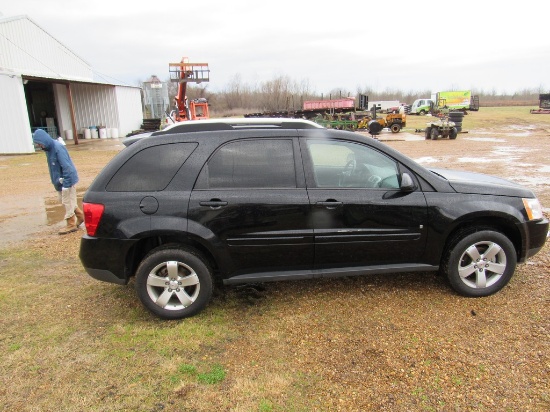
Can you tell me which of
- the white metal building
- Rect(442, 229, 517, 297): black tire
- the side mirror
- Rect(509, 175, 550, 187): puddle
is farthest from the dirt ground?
the white metal building

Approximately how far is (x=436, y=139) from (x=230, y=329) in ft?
74.6

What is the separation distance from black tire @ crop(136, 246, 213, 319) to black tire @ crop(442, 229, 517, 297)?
7.42 ft

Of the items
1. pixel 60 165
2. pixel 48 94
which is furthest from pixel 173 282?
pixel 48 94

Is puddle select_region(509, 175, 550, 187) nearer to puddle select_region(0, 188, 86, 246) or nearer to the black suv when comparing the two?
the black suv

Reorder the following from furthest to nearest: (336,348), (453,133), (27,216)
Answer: (453,133), (27,216), (336,348)

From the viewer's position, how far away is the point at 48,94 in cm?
2666

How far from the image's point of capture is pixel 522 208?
3672 mm

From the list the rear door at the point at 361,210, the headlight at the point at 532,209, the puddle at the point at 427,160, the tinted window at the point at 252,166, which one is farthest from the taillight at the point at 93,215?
the puddle at the point at 427,160

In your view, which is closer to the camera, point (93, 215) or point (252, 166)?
point (93, 215)

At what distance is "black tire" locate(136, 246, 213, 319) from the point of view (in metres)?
3.38

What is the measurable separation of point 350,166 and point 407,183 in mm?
558

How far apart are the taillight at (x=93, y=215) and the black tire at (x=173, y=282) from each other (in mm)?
517

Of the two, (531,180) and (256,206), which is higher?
(256,206)

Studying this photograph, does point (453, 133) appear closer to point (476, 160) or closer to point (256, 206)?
point (476, 160)
